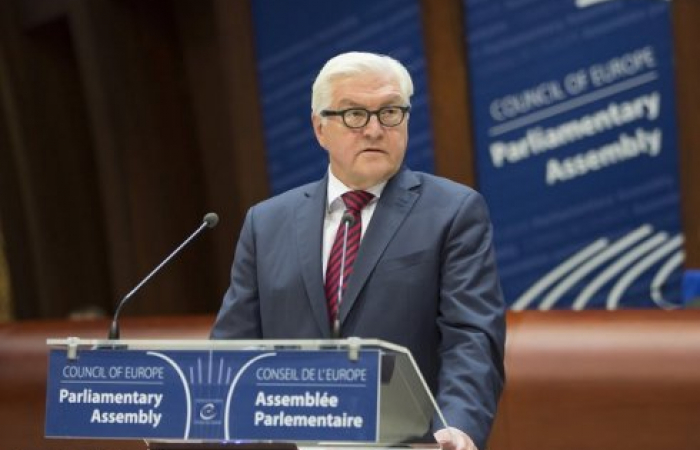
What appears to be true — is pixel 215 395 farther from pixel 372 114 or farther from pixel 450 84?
pixel 450 84

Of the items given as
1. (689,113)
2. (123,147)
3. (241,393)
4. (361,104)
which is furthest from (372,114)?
(123,147)

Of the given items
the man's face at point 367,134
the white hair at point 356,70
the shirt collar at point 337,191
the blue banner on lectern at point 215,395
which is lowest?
the blue banner on lectern at point 215,395

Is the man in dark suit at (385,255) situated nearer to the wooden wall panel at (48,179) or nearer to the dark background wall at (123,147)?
the dark background wall at (123,147)

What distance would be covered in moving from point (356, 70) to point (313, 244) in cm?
36

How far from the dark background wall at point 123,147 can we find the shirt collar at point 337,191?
450cm

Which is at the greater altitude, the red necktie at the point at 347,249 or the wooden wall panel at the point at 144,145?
the wooden wall panel at the point at 144,145

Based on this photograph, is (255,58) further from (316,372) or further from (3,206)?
(316,372)

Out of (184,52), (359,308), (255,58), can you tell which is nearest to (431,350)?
(359,308)

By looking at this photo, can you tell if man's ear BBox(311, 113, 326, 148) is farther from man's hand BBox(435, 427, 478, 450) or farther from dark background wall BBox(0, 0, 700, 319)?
dark background wall BBox(0, 0, 700, 319)

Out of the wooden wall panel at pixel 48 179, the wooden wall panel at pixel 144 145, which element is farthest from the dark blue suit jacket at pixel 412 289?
the wooden wall panel at pixel 48 179

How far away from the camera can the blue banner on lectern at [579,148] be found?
18.5ft

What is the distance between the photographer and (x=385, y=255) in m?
2.54

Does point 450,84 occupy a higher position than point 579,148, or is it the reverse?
point 450,84

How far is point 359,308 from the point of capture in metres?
2.52
